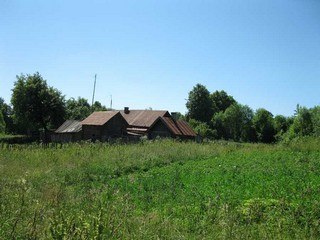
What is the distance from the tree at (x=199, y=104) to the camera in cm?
7881

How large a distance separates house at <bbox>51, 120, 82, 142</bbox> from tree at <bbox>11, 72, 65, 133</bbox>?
6017 millimetres

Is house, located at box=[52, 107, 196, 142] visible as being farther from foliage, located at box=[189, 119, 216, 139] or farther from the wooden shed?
foliage, located at box=[189, 119, 216, 139]

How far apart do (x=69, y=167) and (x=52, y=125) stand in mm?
43328

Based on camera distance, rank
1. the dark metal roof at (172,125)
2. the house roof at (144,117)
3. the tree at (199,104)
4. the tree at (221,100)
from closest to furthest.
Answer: the dark metal roof at (172,125) < the house roof at (144,117) < the tree at (199,104) < the tree at (221,100)

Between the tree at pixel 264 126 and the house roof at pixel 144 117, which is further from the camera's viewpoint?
the tree at pixel 264 126

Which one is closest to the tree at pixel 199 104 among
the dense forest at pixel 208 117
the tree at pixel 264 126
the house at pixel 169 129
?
the dense forest at pixel 208 117

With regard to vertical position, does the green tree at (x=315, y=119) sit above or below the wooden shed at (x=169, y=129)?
above

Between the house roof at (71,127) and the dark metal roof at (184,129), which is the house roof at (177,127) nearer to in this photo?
the dark metal roof at (184,129)

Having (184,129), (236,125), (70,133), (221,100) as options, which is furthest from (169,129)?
(221,100)

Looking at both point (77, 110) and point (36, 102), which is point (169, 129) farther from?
point (77, 110)

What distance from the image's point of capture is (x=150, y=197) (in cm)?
850

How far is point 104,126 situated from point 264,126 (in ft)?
156

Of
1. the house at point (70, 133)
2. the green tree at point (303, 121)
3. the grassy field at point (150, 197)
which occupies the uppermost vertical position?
the green tree at point (303, 121)

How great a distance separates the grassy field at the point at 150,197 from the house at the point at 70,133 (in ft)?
81.4
